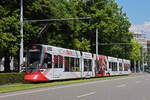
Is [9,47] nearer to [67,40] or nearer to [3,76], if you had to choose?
[3,76]

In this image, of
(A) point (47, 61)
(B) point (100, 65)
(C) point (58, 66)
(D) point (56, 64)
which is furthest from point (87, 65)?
(A) point (47, 61)

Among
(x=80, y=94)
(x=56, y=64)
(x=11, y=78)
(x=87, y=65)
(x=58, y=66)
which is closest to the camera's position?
(x=80, y=94)

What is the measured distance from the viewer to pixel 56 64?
91.7 feet

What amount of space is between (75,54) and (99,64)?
9952 millimetres

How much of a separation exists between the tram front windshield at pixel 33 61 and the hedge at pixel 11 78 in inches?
53.9

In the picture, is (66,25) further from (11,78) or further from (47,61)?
(11,78)

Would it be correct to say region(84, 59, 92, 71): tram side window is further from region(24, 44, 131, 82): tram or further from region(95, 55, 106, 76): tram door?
region(95, 55, 106, 76): tram door

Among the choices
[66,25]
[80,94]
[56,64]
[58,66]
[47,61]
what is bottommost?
[80,94]

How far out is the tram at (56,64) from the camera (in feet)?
84.9

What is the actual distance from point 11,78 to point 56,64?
4.72m

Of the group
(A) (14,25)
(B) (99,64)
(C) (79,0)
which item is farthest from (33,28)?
(C) (79,0)

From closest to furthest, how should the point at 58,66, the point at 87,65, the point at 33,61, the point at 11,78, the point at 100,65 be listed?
1. the point at 11,78
2. the point at 33,61
3. the point at 58,66
4. the point at 87,65
5. the point at 100,65

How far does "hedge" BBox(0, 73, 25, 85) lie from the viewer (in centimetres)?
2460

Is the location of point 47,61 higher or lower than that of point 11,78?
higher
